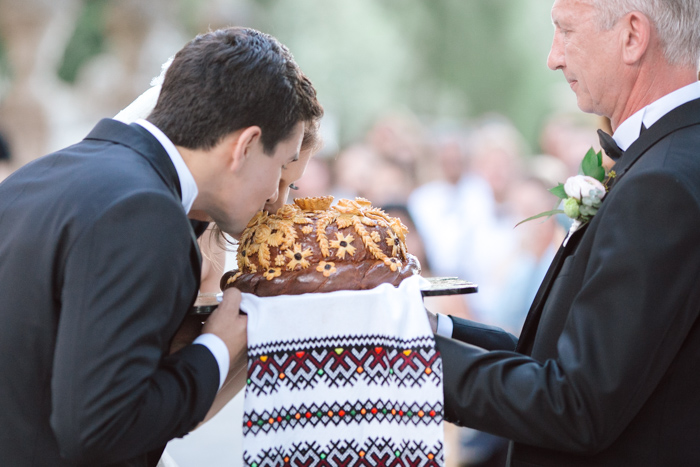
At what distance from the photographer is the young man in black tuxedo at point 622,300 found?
5.40ft

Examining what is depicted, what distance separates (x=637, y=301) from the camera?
64.6 inches

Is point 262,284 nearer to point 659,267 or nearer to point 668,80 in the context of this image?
point 659,267

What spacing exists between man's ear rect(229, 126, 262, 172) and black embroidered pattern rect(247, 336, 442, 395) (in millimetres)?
530

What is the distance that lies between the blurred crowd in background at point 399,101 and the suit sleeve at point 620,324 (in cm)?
416

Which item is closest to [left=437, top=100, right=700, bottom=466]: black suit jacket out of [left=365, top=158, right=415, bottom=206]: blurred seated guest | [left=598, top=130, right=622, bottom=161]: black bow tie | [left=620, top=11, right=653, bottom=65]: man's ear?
[left=598, top=130, right=622, bottom=161]: black bow tie

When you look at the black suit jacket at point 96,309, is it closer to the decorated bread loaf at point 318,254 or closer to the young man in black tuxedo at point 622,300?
the decorated bread loaf at point 318,254

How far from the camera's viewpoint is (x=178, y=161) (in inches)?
73.2

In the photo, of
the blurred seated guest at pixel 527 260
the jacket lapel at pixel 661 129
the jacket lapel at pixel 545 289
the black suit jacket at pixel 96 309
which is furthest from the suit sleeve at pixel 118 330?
the blurred seated guest at pixel 527 260

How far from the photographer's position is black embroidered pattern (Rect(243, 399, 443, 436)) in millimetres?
1932

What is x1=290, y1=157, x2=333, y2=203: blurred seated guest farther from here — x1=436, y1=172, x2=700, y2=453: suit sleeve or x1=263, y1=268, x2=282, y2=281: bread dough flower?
x1=436, y1=172, x2=700, y2=453: suit sleeve

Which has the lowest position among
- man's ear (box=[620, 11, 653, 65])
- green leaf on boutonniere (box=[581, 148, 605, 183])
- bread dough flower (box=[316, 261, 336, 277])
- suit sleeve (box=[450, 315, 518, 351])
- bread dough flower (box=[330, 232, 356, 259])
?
suit sleeve (box=[450, 315, 518, 351])

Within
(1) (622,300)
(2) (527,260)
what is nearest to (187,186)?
(1) (622,300)

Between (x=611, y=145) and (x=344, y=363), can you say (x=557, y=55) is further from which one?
(x=344, y=363)

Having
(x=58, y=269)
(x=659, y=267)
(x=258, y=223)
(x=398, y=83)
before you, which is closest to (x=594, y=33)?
(x=659, y=267)
